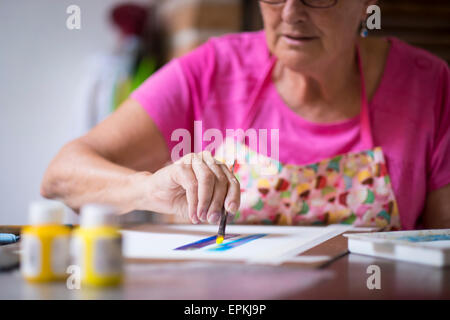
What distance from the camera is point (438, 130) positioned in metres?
1.34

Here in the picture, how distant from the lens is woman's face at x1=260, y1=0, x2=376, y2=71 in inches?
47.0

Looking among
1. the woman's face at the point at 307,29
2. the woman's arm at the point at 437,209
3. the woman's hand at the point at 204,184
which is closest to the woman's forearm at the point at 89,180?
the woman's hand at the point at 204,184

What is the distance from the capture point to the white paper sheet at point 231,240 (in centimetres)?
76

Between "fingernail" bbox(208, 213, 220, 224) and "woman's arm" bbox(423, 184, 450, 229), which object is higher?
"fingernail" bbox(208, 213, 220, 224)

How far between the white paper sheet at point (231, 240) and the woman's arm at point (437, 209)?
282 millimetres

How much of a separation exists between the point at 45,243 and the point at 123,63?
227 centimetres

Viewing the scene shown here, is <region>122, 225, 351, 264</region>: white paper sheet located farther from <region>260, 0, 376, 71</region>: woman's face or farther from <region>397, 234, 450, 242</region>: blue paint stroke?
<region>260, 0, 376, 71</region>: woman's face

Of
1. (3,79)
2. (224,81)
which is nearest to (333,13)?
(224,81)

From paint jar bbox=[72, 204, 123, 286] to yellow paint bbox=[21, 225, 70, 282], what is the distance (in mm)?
31

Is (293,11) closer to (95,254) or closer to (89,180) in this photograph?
(89,180)

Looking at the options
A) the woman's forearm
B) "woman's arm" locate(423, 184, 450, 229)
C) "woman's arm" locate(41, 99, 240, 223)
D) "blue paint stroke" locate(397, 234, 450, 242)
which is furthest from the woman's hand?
"woman's arm" locate(423, 184, 450, 229)

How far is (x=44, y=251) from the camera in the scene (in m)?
0.60

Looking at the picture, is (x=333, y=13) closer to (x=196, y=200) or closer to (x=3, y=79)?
(x=196, y=200)
